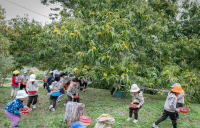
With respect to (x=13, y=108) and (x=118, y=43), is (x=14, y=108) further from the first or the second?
(x=118, y=43)

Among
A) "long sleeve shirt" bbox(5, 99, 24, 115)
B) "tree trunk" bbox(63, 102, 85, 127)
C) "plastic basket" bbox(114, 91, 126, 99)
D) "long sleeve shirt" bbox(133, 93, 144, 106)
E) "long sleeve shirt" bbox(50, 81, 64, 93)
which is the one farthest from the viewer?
"plastic basket" bbox(114, 91, 126, 99)

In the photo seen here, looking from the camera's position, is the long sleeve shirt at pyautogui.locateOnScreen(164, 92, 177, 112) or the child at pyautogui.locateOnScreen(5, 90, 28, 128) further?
the long sleeve shirt at pyautogui.locateOnScreen(164, 92, 177, 112)

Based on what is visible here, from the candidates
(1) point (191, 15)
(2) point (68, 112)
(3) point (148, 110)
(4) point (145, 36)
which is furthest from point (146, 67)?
(1) point (191, 15)

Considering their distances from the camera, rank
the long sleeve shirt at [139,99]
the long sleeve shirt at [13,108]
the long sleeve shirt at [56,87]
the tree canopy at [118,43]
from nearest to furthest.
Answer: the long sleeve shirt at [13,108] < the long sleeve shirt at [139,99] < the tree canopy at [118,43] < the long sleeve shirt at [56,87]

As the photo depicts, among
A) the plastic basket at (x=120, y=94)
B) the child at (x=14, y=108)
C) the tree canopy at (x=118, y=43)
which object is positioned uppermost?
the tree canopy at (x=118, y=43)

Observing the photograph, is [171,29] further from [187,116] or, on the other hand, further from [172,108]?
[172,108]

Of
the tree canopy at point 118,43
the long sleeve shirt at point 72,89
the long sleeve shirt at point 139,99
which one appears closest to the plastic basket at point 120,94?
the tree canopy at point 118,43

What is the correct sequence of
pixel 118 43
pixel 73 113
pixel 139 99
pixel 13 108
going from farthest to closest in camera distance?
pixel 118 43, pixel 139 99, pixel 73 113, pixel 13 108

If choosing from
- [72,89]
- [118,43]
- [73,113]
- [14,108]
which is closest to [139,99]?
[118,43]

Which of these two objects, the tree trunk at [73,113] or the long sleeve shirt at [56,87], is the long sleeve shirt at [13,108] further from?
the long sleeve shirt at [56,87]

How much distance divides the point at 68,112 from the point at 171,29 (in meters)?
7.30

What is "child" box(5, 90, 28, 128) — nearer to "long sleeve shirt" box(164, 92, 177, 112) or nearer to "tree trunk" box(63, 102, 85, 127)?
"tree trunk" box(63, 102, 85, 127)

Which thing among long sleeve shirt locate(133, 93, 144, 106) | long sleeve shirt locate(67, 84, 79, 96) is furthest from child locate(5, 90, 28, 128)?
long sleeve shirt locate(133, 93, 144, 106)

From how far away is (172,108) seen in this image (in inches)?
149
